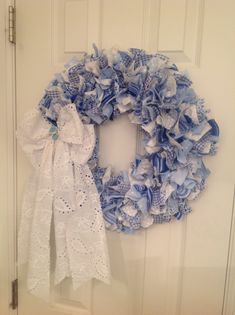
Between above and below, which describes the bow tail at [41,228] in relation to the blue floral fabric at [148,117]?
below

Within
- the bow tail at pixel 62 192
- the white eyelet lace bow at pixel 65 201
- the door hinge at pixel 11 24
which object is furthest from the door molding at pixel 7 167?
the bow tail at pixel 62 192

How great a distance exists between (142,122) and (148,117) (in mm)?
23

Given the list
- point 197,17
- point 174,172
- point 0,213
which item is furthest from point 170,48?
point 0,213

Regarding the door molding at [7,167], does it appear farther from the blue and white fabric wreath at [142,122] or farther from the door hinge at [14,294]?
the blue and white fabric wreath at [142,122]

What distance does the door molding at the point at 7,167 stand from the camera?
85 cm

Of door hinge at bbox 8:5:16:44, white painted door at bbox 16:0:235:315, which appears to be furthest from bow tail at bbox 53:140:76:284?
door hinge at bbox 8:5:16:44

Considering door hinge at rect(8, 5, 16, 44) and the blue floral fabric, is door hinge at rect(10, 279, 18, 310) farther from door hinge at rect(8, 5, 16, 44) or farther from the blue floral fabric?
door hinge at rect(8, 5, 16, 44)

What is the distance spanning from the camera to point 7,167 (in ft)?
2.94

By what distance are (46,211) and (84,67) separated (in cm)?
43

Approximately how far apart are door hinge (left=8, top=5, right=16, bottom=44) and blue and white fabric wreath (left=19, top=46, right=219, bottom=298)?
241 mm

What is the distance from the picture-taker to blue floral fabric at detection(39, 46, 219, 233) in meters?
0.67

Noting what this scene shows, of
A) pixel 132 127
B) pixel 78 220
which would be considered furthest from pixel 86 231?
pixel 132 127

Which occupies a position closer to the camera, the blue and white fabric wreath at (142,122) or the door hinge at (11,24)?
the blue and white fabric wreath at (142,122)

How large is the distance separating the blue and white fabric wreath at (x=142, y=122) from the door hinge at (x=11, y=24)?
9.5 inches
